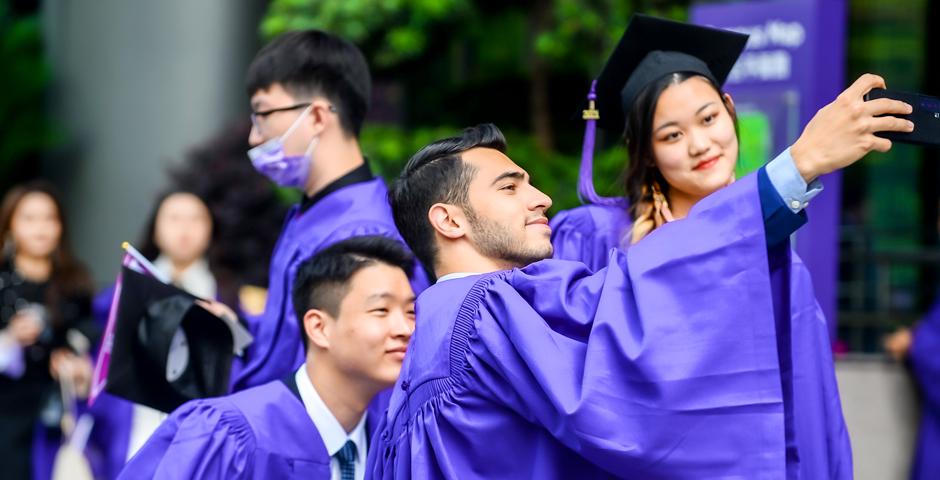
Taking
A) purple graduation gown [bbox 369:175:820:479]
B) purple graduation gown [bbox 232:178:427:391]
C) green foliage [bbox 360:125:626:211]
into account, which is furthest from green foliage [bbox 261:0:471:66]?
purple graduation gown [bbox 369:175:820:479]

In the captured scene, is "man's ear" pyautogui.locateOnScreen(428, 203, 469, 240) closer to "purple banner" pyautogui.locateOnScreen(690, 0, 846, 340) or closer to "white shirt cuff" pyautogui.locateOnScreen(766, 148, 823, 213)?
"white shirt cuff" pyautogui.locateOnScreen(766, 148, 823, 213)

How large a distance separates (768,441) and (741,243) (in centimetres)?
38

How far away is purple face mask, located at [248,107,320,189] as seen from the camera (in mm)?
4246

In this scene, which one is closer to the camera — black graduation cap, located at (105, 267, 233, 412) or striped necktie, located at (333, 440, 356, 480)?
striped necktie, located at (333, 440, 356, 480)

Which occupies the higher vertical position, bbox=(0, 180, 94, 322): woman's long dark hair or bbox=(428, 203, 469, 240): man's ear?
bbox=(428, 203, 469, 240): man's ear

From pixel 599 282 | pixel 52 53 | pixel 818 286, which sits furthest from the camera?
pixel 52 53

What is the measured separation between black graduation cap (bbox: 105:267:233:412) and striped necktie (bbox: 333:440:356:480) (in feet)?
2.18

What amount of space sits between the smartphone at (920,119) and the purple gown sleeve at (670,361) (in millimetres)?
315

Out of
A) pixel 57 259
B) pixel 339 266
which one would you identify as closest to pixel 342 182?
pixel 339 266

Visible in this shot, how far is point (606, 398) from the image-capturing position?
2.44 metres

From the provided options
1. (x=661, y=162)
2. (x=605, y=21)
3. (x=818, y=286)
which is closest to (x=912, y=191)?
(x=605, y=21)

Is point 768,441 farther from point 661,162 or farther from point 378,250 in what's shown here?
point 378,250

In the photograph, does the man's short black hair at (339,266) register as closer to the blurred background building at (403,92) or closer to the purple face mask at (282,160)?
the purple face mask at (282,160)

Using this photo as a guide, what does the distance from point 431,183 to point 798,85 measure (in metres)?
3.54
